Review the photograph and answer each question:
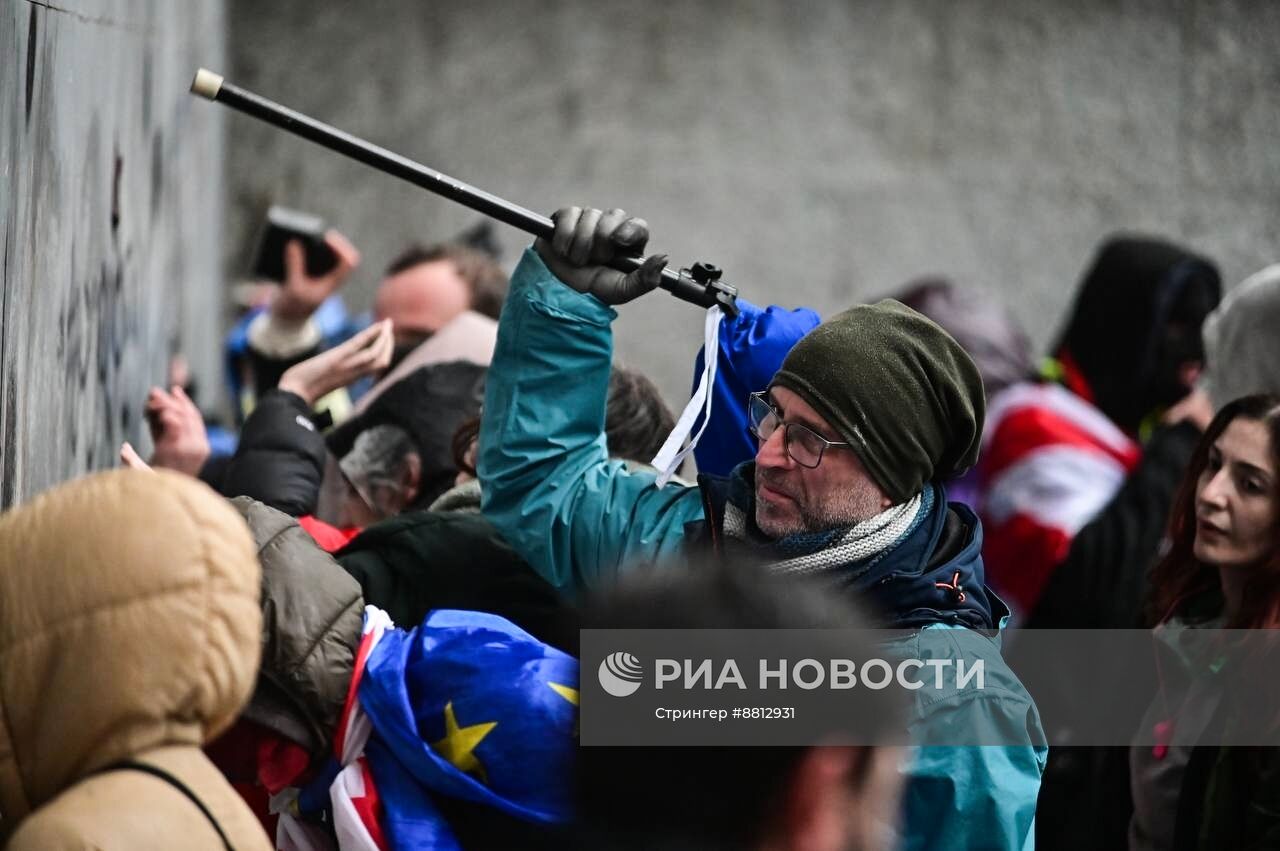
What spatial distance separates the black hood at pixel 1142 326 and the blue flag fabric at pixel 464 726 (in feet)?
10.0

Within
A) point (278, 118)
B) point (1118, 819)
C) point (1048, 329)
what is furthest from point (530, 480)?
point (1048, 329)

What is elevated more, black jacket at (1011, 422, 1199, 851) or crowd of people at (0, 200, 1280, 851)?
crowd of people at (0, 200, 1280, 851)

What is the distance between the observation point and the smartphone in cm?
462

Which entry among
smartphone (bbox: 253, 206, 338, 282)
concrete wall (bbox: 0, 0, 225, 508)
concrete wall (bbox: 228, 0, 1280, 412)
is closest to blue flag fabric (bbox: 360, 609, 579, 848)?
concrete wall (bbox: 0, 0, 225, 508)

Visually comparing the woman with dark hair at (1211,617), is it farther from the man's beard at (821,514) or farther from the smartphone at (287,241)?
the smartphone at (287,241)

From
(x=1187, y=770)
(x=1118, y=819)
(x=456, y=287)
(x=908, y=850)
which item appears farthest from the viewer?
(x=456, y=287)

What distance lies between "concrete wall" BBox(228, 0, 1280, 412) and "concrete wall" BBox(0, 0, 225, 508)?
1916mm

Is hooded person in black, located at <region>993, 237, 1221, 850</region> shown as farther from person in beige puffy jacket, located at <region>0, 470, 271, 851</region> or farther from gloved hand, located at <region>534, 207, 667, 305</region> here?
person in beige puffy jacket, located at <region>0, 470, 271, 851</region>

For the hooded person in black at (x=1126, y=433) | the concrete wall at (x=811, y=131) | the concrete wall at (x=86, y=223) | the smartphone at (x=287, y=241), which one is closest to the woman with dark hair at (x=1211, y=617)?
the hooded person in black at (x=1126, y=433)

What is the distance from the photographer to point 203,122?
599 centimetres

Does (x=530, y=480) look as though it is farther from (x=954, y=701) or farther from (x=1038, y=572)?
(x=1038, y=572)

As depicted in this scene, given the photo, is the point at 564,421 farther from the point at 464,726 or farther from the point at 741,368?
the point at 464,726

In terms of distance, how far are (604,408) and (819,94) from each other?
477 centimetres

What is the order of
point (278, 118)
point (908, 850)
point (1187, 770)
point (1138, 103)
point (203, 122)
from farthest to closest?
point (1138, 103), point (203, 122), point (1187, 770), point (278, 118), point (908, 850)
